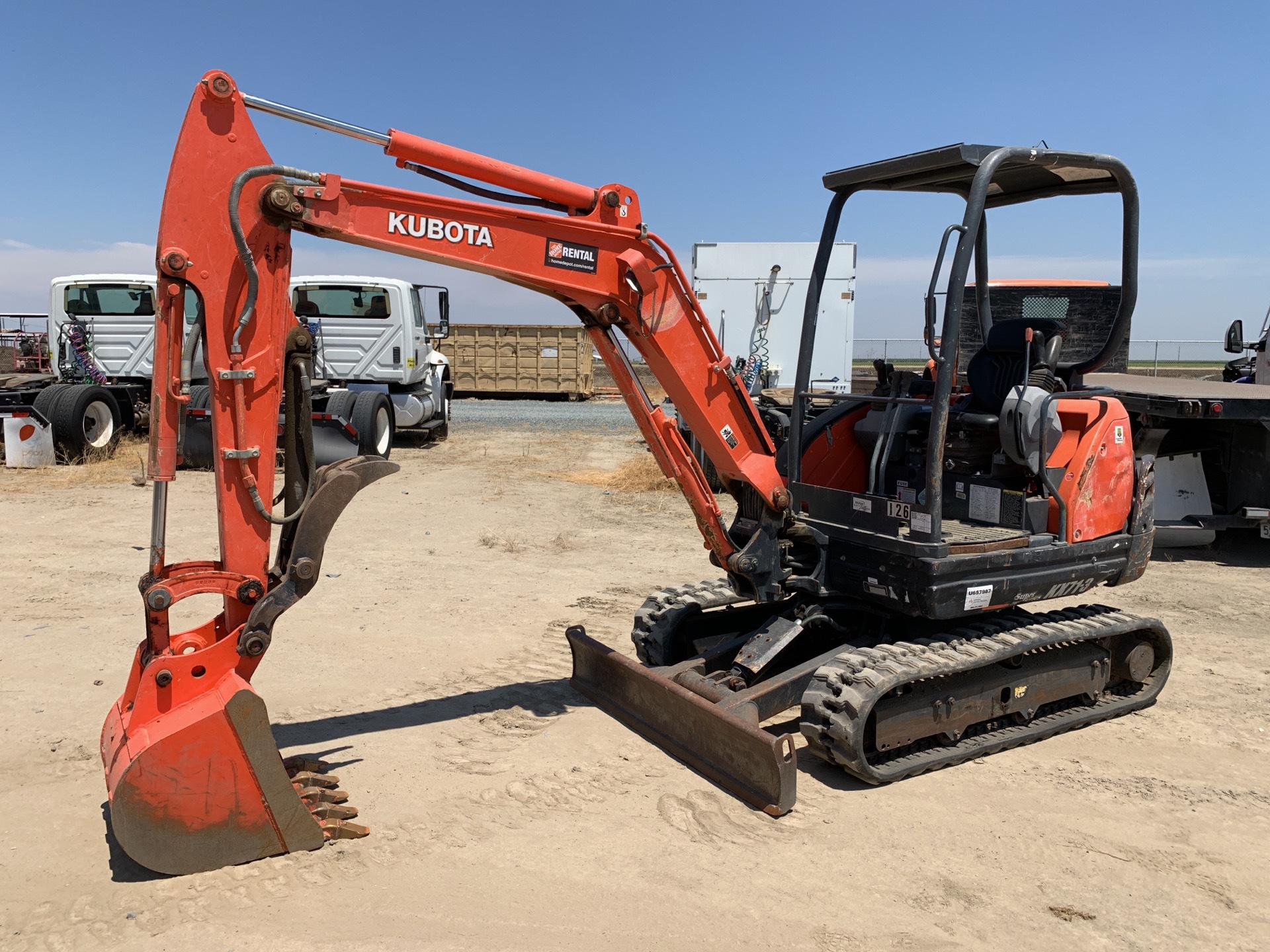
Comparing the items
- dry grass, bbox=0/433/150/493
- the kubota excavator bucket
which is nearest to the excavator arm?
the kubota excavator bucket

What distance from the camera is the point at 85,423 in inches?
576

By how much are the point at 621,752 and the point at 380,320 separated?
12.6m

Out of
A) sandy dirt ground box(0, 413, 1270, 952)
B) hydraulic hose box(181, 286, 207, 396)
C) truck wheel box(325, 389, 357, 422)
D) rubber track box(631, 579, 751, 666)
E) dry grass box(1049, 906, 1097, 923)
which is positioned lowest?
dry grass box(1049, 906, 1097, 923)

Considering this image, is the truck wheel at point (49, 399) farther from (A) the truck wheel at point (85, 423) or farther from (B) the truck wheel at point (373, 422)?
(B) the truck wheel at point (373, 422)

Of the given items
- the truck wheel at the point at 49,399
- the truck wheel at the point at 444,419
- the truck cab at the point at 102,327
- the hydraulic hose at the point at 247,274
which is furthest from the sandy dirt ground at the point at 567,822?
the truck wheel at the point at 444,419

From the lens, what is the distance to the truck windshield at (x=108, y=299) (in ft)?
53.4

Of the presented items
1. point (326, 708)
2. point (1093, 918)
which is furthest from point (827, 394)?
point (326, 708)

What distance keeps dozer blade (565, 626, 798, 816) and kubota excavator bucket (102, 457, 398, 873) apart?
5.30ft

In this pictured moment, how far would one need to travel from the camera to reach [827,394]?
5590 millimetres

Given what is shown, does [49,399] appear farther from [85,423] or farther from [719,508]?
[719,508]

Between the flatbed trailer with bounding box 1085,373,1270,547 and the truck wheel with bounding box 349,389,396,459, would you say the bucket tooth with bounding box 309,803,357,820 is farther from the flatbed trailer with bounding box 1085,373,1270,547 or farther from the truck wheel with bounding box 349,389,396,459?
the truck wheel with bounding box 349,389,396,459

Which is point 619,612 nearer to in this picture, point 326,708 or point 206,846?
point 326,708

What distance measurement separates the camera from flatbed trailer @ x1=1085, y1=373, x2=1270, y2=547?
9.23m

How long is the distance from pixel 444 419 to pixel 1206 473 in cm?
1277
